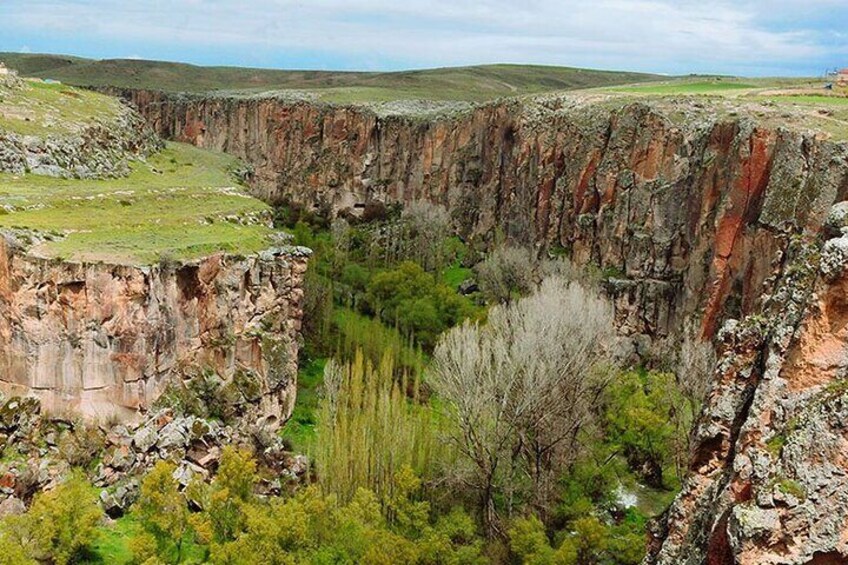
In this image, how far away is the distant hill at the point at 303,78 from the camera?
14312 cm

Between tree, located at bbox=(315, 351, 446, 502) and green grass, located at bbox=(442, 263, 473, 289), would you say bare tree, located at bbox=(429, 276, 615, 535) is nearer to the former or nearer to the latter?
tree, located at bbox=(315, 351, 446, 502)

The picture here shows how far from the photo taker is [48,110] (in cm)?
5556

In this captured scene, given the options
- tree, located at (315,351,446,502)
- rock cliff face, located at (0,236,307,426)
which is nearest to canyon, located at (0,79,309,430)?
rock cliff face, located at (0,236,307,426)

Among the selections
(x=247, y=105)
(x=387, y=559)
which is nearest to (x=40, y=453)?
(x=387, y=559)

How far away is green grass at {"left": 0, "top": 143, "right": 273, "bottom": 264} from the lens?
3312 centimetres

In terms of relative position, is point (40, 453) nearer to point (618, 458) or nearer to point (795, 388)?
point (618, 458)

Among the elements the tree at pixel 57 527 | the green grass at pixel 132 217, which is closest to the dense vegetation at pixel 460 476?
the tree at pixel 57 527

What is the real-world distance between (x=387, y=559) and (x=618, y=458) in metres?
15.0

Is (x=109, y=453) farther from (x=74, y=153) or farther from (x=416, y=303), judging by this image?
(x=74, y=153)

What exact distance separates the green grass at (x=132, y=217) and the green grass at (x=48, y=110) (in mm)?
5978

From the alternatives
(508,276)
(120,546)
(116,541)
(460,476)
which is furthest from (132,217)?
(508,276)

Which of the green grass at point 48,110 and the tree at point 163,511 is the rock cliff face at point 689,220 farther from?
the green grass at point 48,110

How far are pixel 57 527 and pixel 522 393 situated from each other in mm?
16528

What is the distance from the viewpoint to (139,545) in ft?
81.2
